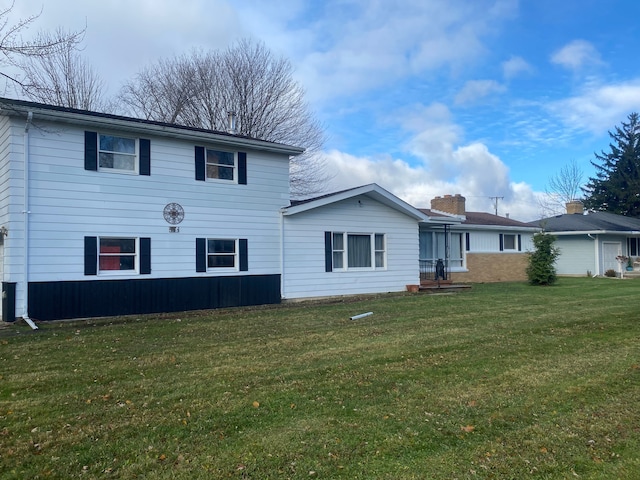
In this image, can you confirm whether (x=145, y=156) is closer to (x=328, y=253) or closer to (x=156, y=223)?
(x=156, y=223)

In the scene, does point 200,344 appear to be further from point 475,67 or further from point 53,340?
point 475,67

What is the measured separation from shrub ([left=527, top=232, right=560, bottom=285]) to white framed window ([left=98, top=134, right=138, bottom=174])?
647 inches

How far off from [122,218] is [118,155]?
1.70m

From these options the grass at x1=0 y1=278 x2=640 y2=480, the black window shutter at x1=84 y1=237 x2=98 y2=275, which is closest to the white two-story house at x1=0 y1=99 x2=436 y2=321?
the black window shutter at x1=84 y1=237 x2=98 y2=275

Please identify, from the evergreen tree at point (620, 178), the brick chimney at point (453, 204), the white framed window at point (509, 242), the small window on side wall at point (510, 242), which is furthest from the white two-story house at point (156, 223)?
the evergreen tree at point (620, 178)

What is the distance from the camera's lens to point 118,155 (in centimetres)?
1241

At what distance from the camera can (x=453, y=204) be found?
24.6 meters

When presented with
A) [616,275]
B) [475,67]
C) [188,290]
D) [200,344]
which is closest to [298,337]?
[200,344]

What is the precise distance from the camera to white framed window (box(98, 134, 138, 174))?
12172mm

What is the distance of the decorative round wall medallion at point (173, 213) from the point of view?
12961mm

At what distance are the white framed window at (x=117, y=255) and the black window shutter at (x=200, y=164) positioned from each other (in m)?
2.60

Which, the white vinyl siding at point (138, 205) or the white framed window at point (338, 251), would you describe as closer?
the white vinyl siding at point (138, 205)

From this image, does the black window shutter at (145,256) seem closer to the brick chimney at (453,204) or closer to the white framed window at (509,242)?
the brick chimney at (453,204)

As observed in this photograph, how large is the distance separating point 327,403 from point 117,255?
9.33 meters
